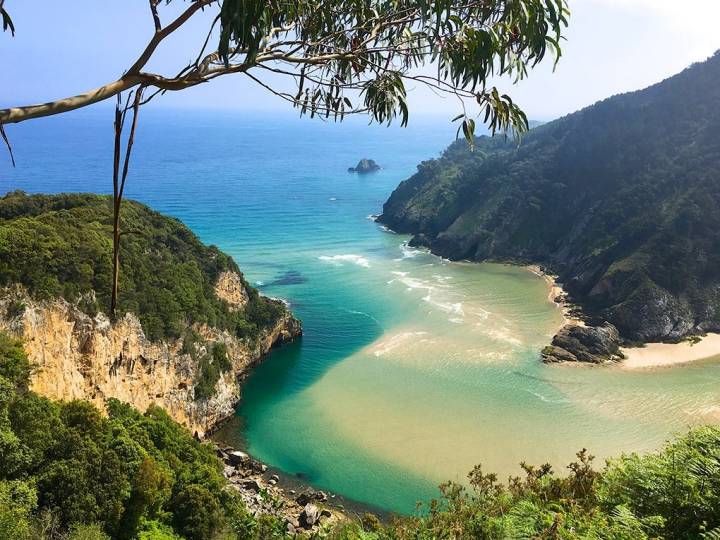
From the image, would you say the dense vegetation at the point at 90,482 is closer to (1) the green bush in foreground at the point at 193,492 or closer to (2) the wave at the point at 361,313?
(1) the green bush in foreground at the point at 193,492

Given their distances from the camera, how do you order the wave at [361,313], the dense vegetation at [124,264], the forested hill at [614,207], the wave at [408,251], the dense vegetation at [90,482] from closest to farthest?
the dense vegetation at [90,482] < the dense vegetation at [124,264] < the wave at [361,313] < the forested hill at [614,207] < the wave at [408,251]

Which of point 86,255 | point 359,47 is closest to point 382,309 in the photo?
point 86,255

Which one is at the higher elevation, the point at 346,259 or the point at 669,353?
the point at 346,259

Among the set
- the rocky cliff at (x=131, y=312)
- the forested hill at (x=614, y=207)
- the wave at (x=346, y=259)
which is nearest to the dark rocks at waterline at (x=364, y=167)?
the forested hill at (x=614, y=207)

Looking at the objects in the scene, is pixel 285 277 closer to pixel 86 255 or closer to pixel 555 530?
pixel 86 255

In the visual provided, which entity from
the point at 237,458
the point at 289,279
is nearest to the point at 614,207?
the point at 289,279

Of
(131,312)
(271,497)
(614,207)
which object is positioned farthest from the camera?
(614,207)

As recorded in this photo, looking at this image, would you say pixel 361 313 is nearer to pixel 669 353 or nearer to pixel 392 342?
pixel 392 342
